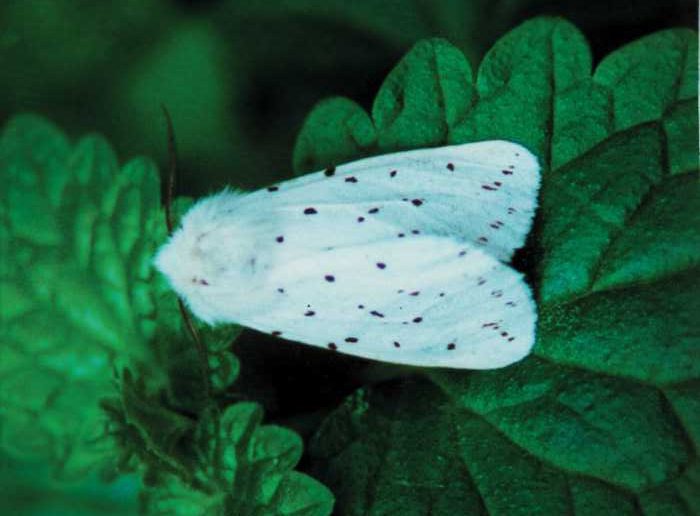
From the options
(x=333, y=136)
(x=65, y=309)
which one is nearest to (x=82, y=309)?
(x=65, y=309)

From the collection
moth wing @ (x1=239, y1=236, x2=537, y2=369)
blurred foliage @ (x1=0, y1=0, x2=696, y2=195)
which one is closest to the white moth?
moth wing @ (x1=239, y1=236, x2=537, y2=369)

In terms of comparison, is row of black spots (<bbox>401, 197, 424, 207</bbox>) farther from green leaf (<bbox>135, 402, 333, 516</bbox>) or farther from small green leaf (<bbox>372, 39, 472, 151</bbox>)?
green leaf (<bbox>135, 402, 333, 516</bbox>)

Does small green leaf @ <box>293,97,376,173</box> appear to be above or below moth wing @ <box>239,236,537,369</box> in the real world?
above

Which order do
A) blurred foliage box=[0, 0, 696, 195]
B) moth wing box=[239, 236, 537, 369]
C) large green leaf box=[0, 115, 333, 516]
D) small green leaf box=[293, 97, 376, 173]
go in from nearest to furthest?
moth wing box=[239, 236, 537, 369], small green leaf box=[293, 97, 376, 173], large green leaf box=[0, 115, 333, 516], blurred foliage box=[0, 0, 696, 195]

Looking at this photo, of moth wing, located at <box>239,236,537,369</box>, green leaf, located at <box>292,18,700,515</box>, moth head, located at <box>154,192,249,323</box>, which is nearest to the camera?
green leaf, located at <box>292,18,700,515</box>

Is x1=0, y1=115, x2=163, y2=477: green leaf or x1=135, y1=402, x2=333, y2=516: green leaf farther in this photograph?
x1=0, y1=115, x2=163, y2=477: green leaf

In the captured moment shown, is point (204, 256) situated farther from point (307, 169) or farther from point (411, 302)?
point (411, 302)
